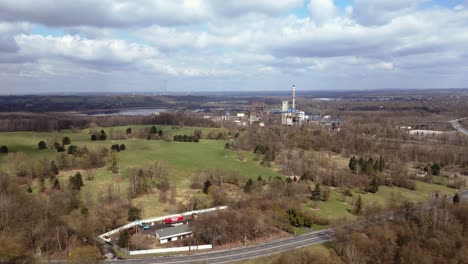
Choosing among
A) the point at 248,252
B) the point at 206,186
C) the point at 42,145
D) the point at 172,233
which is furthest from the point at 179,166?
the point at 248,252

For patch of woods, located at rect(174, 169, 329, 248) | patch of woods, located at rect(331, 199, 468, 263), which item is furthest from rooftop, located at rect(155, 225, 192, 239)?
patch of woods, located at rect(331, 199, 468, 263)

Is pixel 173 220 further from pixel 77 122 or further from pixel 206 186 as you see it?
pixel 77 122

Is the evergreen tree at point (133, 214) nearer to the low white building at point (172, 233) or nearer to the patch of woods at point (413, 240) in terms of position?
the low white building at point (172, 233)

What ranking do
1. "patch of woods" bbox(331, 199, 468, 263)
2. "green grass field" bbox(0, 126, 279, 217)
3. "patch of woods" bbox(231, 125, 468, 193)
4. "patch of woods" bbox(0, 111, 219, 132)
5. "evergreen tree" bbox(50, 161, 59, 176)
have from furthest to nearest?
"patch of woods" bbox(0, 111, 219, 132), "patch of woods" bbox(231, 125, 468, 193), "evergreen tree" bbox(50, 161, 59, 176), "green grass field" bbox(0, 126, 279, 217), "patch of woods" bbox(331, 199, 468, 263)

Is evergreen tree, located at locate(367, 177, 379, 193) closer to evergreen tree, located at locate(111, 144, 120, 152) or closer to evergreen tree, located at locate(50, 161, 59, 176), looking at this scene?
evergreen tree, located at locate(111, 144, 120, 152)

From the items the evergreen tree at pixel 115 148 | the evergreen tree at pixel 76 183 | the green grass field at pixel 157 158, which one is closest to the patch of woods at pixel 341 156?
the green grass field at pixel 157 158
